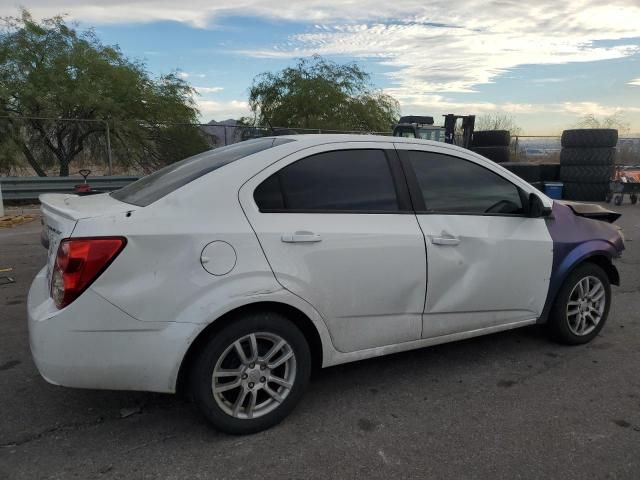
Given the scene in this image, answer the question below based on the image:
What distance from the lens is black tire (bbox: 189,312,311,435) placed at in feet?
8.85

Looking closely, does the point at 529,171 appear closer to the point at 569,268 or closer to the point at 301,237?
the point at 569,268

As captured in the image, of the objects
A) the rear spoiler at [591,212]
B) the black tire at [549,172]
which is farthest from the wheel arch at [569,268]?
the black tire at [549,172]

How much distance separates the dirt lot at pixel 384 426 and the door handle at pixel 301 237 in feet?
3.52

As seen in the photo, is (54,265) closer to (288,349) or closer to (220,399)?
(220,399)

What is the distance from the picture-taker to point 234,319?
9.04 ft

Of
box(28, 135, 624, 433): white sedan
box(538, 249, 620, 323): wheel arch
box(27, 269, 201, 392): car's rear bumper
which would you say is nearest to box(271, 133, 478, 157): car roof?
box(28, 135, 624, 433): white sedan

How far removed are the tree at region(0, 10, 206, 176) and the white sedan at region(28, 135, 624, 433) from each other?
12.6 m

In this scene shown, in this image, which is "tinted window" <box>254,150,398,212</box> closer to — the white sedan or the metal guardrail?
the white sedan

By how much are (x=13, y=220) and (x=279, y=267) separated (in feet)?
31.5

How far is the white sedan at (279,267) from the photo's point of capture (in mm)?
2580

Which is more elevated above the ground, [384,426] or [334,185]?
[334,185]

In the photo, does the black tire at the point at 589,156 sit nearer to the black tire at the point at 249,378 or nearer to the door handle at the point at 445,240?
the door handle at the point at 445,240

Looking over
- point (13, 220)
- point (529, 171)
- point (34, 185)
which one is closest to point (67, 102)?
point (34, 185)

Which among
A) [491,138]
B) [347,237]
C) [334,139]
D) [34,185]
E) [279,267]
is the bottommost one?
[34,185]
